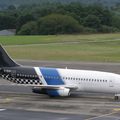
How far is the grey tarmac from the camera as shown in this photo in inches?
1914

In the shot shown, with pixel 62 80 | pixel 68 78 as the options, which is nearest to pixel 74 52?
pixel 62 80

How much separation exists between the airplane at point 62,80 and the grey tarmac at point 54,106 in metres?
0.94

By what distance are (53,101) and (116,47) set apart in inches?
3046

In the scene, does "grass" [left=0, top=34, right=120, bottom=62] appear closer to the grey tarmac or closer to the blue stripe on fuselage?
the grey tarmac

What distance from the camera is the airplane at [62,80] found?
58.7 m

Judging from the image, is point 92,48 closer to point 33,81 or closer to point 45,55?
point 45,55

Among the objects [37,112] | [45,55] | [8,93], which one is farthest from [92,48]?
[37,112]

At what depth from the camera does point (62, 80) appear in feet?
197

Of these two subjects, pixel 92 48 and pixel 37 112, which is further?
pixel 92 48

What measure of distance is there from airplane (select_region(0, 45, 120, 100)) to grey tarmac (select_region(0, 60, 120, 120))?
0.94m

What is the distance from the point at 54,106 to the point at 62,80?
653 cm

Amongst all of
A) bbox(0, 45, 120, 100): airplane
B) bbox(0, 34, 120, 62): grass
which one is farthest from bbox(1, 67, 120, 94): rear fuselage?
bbox(0, 34, 120, 62): grass

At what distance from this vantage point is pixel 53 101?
5700cm

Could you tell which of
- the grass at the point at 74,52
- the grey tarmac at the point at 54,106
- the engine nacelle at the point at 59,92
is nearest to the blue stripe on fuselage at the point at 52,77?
the engine nacelle at the point at 59,92
